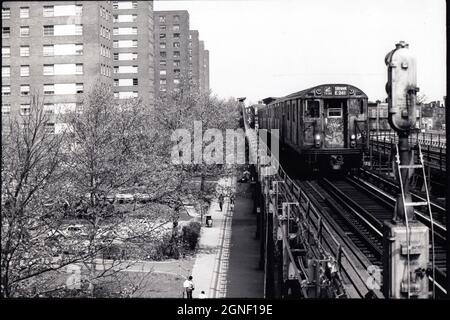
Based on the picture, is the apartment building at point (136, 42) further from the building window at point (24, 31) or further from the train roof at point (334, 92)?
the train roof at point (334, 92)

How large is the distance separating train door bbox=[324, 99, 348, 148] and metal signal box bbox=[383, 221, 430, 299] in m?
14.9

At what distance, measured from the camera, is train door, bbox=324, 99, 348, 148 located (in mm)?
19859

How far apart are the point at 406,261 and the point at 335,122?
15363mm

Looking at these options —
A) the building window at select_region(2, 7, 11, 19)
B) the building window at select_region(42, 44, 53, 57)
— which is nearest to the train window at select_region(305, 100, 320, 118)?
the building window at select_region(42, 44, 53, 57)

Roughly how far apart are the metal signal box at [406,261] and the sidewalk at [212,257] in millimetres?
11109

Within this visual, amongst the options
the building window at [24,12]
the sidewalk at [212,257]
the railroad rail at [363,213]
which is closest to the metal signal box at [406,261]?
the railroad rail at [363,213]

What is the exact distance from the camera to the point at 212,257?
20.9 metres

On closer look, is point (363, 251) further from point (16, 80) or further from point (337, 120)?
point (16, 80)

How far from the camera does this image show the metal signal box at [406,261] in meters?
5.02

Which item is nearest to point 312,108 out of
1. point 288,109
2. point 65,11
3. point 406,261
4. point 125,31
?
point 288,109

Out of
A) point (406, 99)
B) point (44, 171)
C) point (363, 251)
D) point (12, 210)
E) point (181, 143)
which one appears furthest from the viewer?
point (181, 143)

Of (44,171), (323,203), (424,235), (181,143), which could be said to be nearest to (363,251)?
(323,203)

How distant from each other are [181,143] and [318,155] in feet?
21.5

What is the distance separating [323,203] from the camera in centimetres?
1773
